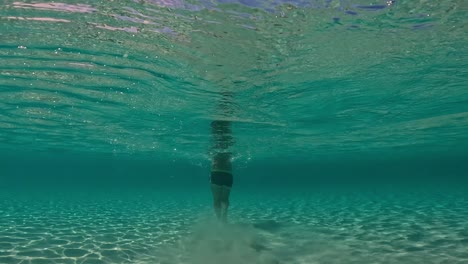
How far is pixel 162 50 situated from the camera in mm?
9305

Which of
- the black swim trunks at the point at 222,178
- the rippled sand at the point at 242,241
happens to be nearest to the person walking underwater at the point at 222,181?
the black swim trunks at the point at 222,178

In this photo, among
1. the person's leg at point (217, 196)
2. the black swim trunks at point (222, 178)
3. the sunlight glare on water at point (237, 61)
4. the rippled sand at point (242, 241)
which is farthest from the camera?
the black swim trunks at point (222, 178)

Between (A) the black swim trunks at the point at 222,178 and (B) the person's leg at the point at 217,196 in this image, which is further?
(A) the black swim trunks at the point at 222,178

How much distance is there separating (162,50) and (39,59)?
471cm

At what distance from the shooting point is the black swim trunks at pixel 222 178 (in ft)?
39.4

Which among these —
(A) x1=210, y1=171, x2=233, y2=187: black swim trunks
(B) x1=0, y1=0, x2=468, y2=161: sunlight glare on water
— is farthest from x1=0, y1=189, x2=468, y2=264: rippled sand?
(B) x1=0, y1=0, x2=468, y2=161: sunlight glare on water

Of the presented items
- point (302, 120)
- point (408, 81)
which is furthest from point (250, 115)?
point (408, 81)

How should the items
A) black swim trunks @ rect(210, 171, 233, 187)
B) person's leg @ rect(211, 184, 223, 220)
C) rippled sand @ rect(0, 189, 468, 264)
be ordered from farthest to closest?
1. black swim trunks @ rect(210, 171, 233, 187)
2. person's leg @ rect(211, 184, 223, 220)
3. rippled sand @ rect(0, 189, 468, 264)

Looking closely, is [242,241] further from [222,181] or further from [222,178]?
[222,178]

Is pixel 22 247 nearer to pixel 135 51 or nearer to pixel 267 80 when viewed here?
pixel 135 51

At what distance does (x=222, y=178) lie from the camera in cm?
1209

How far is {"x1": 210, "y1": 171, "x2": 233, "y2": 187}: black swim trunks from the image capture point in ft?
39.4

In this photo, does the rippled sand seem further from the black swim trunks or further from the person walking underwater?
the black swim trunks

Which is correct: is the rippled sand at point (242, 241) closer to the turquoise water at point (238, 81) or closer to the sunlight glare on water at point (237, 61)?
the turquoise water at point (238, 81)
